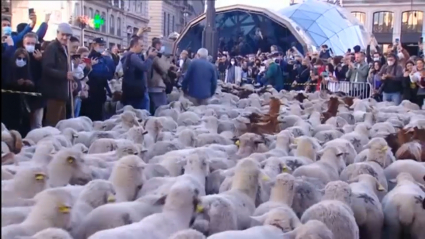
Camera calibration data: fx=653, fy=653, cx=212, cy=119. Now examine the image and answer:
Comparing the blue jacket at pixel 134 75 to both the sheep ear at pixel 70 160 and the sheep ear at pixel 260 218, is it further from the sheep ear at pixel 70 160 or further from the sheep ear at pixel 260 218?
the sheep ear at pixel 260 218

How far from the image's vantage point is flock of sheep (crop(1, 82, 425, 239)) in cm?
439

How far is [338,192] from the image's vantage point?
525cm

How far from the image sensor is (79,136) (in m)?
7.96

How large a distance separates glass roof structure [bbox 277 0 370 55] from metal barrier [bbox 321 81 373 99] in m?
14.1

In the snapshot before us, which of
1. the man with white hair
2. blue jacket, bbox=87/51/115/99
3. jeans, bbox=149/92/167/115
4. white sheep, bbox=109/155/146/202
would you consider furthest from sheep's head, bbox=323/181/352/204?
the man with white hair

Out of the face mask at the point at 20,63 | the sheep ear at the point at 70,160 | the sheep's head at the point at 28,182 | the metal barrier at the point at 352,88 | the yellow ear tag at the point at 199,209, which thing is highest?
the face mask at the point at 20,63

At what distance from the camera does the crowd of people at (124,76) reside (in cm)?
780

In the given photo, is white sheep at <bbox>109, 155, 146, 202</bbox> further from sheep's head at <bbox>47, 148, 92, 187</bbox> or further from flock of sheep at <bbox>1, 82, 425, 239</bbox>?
sheep's head at <bbox>47, 148, 92, 187</bbox>

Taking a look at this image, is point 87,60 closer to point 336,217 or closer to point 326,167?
point 326,167

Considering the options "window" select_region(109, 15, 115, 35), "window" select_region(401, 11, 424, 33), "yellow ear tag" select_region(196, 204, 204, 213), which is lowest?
"yellow ear tag" select_region(196, 204, 204, 213)

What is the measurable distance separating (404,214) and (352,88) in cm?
1233

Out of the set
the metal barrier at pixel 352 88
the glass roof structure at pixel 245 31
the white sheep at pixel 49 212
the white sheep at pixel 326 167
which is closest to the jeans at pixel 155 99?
the white sheep at pixel 326 167

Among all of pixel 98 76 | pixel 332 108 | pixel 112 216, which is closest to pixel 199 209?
pixel 112 216

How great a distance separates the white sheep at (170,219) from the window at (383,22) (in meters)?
27.6
